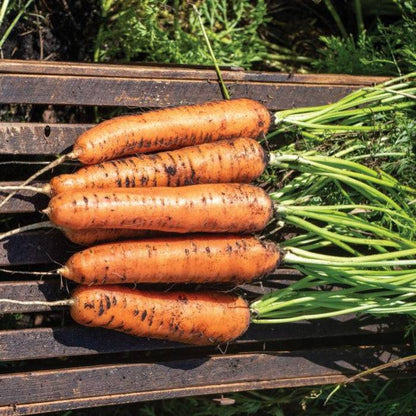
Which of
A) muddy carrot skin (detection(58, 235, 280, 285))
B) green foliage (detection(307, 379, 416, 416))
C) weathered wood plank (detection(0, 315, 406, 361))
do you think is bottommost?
green foliage (detection(307, 379, 416, 416))

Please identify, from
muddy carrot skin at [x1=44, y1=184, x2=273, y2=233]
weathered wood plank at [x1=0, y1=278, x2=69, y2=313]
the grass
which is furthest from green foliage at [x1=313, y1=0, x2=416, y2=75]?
weathered wood plank at [x1=0, y1=278, x2=69, y2=313]

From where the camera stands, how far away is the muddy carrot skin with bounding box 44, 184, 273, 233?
2119 millimetres

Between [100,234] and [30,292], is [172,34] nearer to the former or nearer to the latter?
[100,234]

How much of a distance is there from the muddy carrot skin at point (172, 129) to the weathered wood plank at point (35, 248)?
0.31 metres

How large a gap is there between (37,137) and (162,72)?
0.49 meters

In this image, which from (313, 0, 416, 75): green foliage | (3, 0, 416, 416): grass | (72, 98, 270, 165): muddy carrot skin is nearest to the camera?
(72, 98, 270, 165): muddy carrot skin

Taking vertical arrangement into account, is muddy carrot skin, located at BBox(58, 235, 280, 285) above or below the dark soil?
below

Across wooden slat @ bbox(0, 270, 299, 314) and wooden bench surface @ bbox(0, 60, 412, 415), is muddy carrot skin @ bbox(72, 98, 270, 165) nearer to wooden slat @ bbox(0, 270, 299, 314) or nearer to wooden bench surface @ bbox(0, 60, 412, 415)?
wooden bench surface @ bbox(0, 60, 412, 415)

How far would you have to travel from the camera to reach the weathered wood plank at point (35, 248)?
232 centimetres

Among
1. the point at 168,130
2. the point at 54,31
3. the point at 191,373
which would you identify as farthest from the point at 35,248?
the point at 54,31

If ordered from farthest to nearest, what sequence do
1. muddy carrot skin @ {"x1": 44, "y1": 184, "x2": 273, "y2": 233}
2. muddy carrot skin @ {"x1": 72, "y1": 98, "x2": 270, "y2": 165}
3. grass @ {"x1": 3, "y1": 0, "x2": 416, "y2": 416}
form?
grass @ {"x1": 3, "y1": 0, "x2": 416, "y2": 416} < muddy carrot skin @ {"x1": 72, "y1": 98, "x2": 270, "y2": 165} < muddy carrot skin @ {"x1": 44, "y1": 184, "x2": 273, "y2": 233}

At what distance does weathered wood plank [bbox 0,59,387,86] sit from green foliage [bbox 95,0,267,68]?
0.28 metres

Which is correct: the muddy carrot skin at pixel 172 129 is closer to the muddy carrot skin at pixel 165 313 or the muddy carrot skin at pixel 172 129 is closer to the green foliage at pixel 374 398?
the muddy carrot skin at pixel 165 313

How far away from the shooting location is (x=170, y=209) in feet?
7.23
